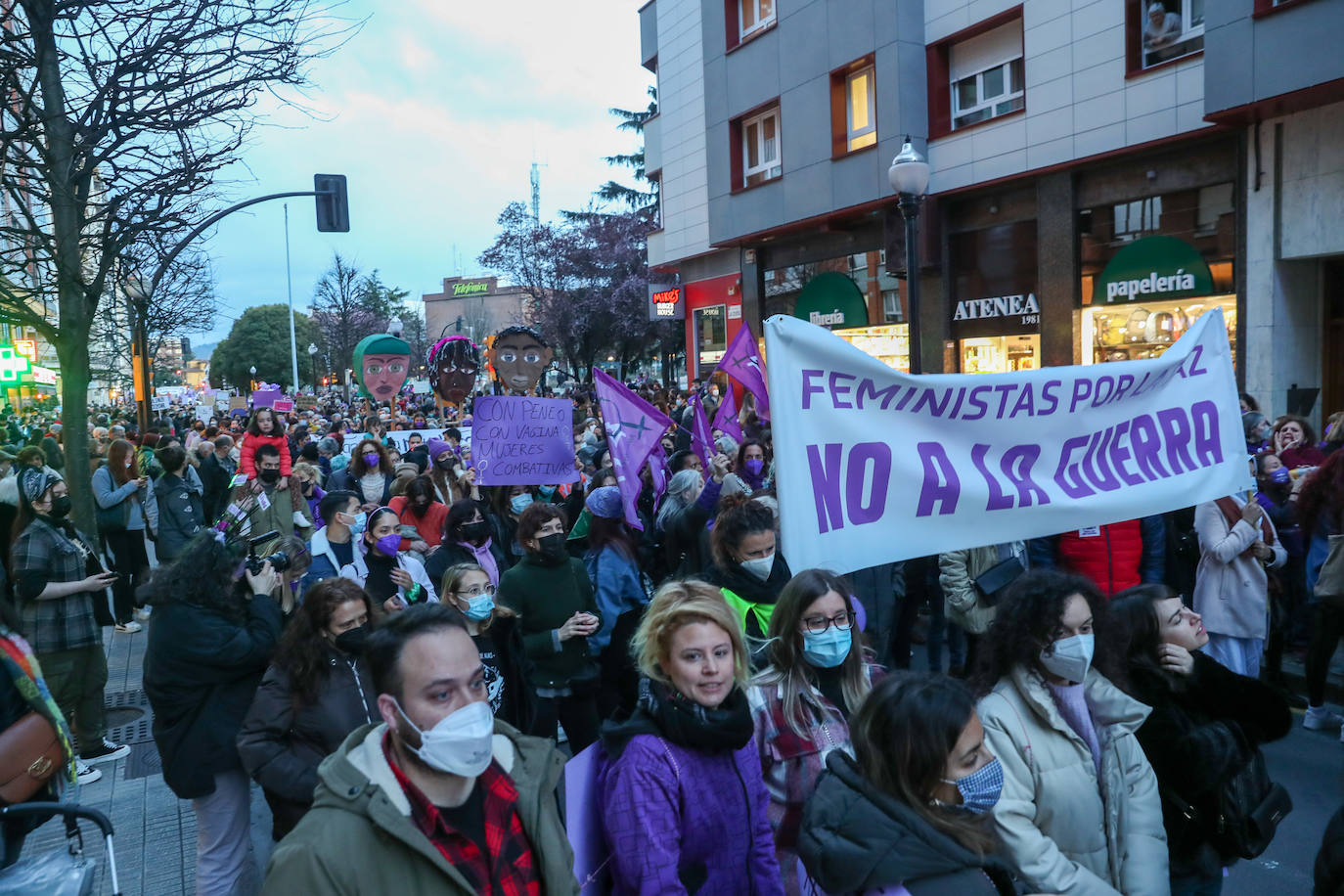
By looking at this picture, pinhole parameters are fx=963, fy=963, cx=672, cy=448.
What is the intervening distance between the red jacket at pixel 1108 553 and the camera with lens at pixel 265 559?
453cm

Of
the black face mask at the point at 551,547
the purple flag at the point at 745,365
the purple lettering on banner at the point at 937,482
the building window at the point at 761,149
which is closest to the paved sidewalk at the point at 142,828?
the black face mask at the point at 551,547

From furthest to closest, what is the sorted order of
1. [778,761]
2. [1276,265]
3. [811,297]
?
1. [811,297]
2. [1276,265]
3. [778,761]

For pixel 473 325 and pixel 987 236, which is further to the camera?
pixel 473 325

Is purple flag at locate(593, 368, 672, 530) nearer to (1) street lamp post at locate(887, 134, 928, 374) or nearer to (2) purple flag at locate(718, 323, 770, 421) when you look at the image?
(2) purple flag at locate(718, 323, 770, 421)

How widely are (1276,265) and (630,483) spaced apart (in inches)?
396

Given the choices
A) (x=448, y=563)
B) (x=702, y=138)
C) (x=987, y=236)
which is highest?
(x=702, y=138)

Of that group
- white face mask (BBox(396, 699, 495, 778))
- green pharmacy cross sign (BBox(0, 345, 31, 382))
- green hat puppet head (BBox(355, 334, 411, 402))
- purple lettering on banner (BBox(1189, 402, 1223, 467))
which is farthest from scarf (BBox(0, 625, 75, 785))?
green pharmacy cross sign (BBox(0, 345, 31, 382))

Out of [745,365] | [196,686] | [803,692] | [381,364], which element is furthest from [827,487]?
[381,364]

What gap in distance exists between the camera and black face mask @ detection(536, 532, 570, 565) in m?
5.19

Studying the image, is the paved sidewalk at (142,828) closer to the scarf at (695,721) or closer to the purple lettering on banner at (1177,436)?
the scarf at (695,721)

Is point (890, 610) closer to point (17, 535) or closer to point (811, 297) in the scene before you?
point (17, 535)

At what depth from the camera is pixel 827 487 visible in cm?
388

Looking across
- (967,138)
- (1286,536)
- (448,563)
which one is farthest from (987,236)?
(448,563)

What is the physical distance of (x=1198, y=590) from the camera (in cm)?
608
